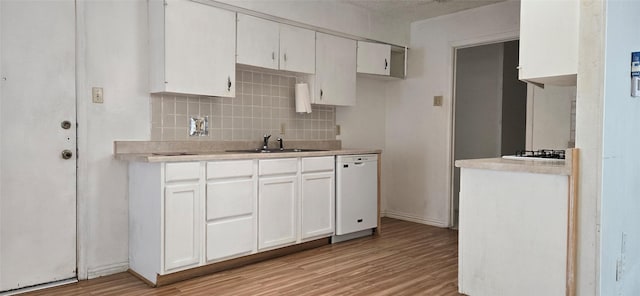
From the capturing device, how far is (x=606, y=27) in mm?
2125

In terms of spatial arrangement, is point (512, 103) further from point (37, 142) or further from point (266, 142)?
point (37, 142)

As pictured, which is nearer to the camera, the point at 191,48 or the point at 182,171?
the point at 182,171

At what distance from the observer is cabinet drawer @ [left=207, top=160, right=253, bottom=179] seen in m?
3.07

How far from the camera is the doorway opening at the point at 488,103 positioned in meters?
5.63

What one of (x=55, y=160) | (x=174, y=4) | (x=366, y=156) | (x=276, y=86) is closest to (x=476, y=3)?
(x=366, y=156)

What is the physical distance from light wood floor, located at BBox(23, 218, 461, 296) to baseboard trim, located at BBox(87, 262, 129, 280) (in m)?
0.05

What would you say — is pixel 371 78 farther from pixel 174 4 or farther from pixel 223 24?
pixel 174 4

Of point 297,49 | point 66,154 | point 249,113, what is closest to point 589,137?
point 297,49

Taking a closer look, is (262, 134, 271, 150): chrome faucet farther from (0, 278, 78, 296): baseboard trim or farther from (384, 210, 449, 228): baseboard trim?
(384, 210, 449, 228): baseboard trim

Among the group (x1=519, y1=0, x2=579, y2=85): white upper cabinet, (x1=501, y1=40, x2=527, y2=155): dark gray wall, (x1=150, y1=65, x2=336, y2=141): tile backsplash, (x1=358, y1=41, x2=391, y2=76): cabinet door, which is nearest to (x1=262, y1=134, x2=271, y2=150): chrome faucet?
(x1=150, y1=65, x2=336, y2=141): tile backsplash

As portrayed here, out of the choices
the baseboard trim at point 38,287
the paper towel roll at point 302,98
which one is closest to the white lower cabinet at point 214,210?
the baseboard trim at point 38,287

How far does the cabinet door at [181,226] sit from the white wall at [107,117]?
535mm

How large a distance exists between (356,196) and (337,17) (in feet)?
5.66

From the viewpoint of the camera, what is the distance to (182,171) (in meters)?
2.93
